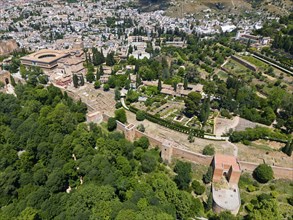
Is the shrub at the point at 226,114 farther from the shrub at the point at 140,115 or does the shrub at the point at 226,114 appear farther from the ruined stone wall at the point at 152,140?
the shrub at the point at 140,115

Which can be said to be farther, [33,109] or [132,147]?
[33,109]

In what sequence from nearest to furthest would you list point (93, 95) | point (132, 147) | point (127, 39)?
point (132, 147) < point (93, 95) < point (127, 39)

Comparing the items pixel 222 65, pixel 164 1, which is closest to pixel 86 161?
pixel 222 65

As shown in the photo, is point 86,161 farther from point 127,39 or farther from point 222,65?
point 127,39

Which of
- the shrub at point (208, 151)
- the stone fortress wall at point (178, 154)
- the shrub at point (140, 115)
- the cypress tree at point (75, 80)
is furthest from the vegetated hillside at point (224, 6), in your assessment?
the shrub at point (208, 151)

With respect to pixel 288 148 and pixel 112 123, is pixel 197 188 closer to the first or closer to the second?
pixel 288 148
